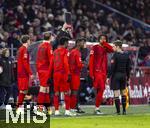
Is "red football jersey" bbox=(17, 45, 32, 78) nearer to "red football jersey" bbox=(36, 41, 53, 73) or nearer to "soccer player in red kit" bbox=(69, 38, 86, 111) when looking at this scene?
"red football jersey" bbox=(36, 41, 53, 73)

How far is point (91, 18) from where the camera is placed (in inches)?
1380

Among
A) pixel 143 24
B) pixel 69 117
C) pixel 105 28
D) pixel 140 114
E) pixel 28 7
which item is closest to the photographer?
pixel 69 117

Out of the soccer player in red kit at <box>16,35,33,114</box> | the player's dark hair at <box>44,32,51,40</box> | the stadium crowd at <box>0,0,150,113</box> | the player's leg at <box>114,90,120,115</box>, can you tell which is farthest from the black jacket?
the player's leg at <box>114,90,120,115</box>

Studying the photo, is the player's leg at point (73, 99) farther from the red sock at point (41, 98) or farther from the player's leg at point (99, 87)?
the red sock at point (41, 98)

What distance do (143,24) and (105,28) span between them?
3.77 metres

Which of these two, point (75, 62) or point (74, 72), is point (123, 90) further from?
point (75, 62)

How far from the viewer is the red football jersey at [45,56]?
2103 cm

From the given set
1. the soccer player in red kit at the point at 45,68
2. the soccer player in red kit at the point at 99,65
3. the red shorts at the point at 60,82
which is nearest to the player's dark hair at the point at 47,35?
the soccer player in red kit at the point at 45,68

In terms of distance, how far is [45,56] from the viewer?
2117 cm

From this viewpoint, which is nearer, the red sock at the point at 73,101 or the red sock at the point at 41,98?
the red sock at the point at 41,98

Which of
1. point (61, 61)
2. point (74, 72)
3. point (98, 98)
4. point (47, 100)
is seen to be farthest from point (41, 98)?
point (98, 98)

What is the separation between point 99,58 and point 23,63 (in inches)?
95.6

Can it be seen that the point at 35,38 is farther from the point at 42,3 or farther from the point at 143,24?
the point at 143,24

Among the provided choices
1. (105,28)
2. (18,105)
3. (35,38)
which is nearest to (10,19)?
(35,38)
